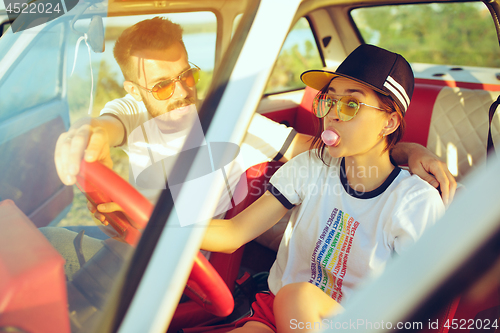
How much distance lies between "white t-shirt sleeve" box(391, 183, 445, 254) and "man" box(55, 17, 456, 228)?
0.08 meters

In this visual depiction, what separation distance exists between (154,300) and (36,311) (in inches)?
10.4

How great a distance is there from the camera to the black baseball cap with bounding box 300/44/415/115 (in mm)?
1092

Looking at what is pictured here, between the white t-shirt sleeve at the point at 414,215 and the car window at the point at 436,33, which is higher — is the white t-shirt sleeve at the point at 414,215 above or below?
below

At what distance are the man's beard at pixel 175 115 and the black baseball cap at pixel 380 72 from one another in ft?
1.71

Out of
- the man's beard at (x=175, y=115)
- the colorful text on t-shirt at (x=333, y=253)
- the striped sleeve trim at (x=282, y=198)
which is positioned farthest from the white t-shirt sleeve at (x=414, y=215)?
the man's beard at (x=175, y=115)

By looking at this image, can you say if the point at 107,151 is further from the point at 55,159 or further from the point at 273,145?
the point at 273,145

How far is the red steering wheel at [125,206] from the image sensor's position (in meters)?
0.73

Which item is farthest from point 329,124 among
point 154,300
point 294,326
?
point 154,300

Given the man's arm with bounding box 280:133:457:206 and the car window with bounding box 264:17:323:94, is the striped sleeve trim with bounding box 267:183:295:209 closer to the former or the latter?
the man's arm with bounding box 280:133:457:206

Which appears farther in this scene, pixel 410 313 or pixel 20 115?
pixel 20 115

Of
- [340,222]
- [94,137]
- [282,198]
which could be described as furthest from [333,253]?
[94,137]

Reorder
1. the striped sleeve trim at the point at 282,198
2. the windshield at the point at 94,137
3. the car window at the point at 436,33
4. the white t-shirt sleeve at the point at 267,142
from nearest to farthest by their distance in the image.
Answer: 1. the windshield at the point at 94,137
2. the striped sleeve trim at the point at 282,198
3. the white t-shirt sleeve at the point at 267,142
4. the car window at the point at 436,33

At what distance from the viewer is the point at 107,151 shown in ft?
2.86

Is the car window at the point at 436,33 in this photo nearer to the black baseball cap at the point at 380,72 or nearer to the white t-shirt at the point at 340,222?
the black baseball cap at the point at 380,72
